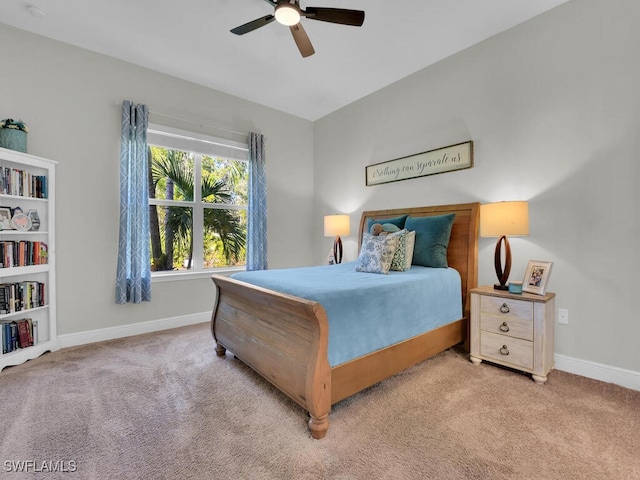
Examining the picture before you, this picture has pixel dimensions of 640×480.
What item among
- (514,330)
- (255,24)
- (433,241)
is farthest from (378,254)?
(255,24)

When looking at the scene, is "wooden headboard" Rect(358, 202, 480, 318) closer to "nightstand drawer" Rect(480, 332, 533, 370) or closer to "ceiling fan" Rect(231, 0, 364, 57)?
"nightstand drawer" Rect(480, 332, 533, 370)

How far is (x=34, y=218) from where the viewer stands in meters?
2.61

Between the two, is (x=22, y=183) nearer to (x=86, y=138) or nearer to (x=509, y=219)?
(x=86, y=138)

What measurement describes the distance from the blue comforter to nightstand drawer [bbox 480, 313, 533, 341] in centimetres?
27

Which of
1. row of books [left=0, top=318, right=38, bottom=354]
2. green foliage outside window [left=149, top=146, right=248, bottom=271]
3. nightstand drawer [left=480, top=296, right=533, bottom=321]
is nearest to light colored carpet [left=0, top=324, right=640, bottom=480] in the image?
row of books [left=0, top=318, right=38, bottom=354]

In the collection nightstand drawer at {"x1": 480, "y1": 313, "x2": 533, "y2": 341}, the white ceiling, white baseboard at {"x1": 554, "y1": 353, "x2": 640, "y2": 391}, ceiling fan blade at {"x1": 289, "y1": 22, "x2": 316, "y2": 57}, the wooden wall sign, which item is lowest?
white baseboard at {"x1": 554, "y1": 353, "x2": 640, "y2": 391}

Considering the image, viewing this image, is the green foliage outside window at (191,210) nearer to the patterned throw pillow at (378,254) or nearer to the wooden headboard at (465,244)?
the patterned throw pillow at (378,254)

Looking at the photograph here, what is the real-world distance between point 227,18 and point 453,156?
8.01 ft

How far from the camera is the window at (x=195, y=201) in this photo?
11.4 ft

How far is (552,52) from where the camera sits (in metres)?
2.38

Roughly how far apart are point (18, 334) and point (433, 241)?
370cm

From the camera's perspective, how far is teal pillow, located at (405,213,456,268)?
277 centimetres

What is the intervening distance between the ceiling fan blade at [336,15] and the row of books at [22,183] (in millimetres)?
2647

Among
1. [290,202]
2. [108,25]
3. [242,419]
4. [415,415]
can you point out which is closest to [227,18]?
[108,25]
